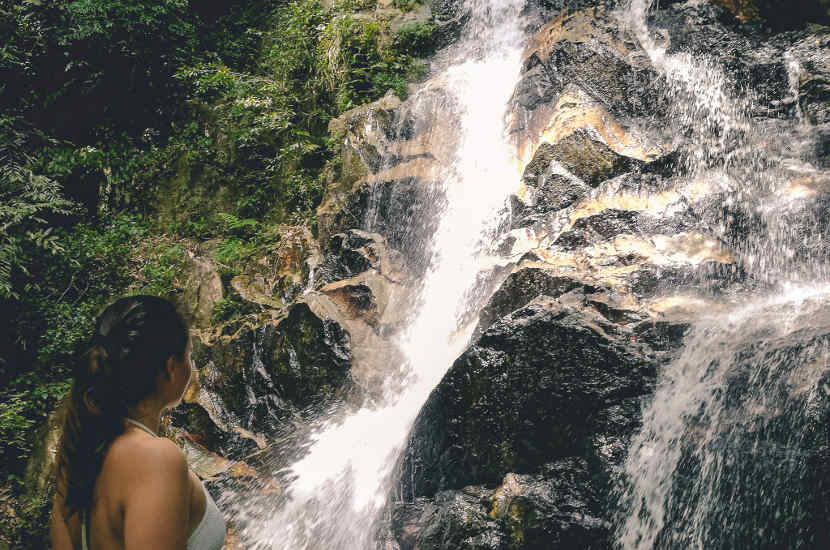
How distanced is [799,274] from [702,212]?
837 millimetres

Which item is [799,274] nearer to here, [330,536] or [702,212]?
[702,212]

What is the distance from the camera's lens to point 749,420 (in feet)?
8.70

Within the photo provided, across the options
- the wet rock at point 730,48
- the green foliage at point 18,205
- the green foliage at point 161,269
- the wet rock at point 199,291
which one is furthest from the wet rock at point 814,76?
the green foliage at point 18,205

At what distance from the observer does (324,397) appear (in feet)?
17.1

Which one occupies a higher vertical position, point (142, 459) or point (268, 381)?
point (142, 459)

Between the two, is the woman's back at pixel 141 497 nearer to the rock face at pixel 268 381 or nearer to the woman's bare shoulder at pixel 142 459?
the woman's bare shoulder at pixel 142 459

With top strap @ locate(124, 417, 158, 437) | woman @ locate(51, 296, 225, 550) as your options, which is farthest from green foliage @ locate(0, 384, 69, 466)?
top strap @ locate(124, 417, 158, 437)

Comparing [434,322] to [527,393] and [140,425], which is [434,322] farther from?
[140,425]

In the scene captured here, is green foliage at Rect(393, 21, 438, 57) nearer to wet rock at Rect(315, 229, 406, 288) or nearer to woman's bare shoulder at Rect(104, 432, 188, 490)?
wet rock at Rect(315, 229, 406, 288)

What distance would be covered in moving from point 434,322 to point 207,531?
4.08m

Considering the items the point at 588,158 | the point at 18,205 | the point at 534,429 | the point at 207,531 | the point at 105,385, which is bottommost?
the point at 534,429

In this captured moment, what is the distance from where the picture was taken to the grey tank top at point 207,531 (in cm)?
131

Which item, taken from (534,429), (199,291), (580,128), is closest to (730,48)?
(580,128)

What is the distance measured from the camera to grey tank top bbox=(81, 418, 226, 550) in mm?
1313
